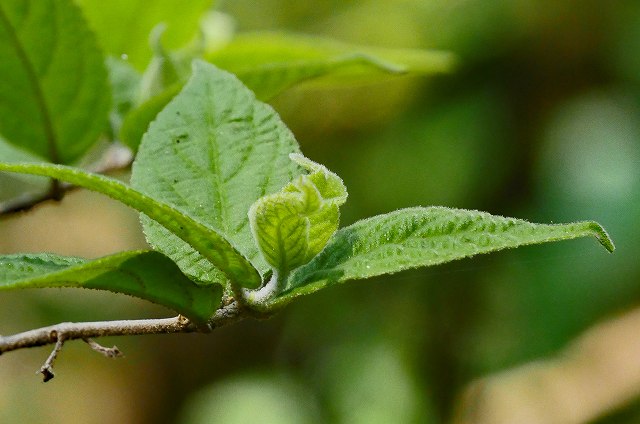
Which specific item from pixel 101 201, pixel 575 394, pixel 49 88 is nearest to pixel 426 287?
pixel 575 394

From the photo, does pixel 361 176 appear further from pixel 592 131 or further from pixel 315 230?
pixel 315 230

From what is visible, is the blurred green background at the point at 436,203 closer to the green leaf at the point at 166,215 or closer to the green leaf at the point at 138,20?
the green leaf at the point at 138,20

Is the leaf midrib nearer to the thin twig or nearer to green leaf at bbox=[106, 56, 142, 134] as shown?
green leaf at bbox=[106, 56, 142, 134]

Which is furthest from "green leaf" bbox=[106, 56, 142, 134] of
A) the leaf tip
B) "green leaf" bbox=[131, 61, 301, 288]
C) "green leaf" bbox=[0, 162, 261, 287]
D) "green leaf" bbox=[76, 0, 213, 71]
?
the leaf tip

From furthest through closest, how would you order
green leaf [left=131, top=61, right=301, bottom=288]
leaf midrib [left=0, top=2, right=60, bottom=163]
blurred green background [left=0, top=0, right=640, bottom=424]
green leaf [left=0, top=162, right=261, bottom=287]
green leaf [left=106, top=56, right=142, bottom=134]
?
blurred green background [left=0, top=0, right=640, bottom=424], green leaf [left=106, top=56, right=142, bottom=134], leaf midrib [left=0, top=2, right=60, bottom=163], green leaf [left=131, top=61, right=301, bottom=288], green leaf [left=0, top=162, right=261, bottom=287]

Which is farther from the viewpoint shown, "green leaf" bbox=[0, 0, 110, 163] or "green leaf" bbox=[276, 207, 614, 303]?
"green leaf" bbox=[0, 0, 110, 163]

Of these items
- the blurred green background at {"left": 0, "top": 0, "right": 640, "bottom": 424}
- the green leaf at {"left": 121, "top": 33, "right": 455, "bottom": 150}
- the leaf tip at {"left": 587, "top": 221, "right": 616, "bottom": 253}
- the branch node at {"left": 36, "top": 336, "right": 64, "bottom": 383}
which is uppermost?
the leaf tip at {"left": 587, "top": 221, "right": 616, "bottom": 253}

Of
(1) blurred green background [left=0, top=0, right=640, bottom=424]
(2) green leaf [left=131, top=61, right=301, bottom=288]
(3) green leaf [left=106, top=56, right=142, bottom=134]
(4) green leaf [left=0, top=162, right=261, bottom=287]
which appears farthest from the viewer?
(1) blurred green background [left=0, top=0, right=640, bottom=424]

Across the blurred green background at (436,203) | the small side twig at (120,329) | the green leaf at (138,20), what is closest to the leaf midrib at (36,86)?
the green leaf at (138,20)
